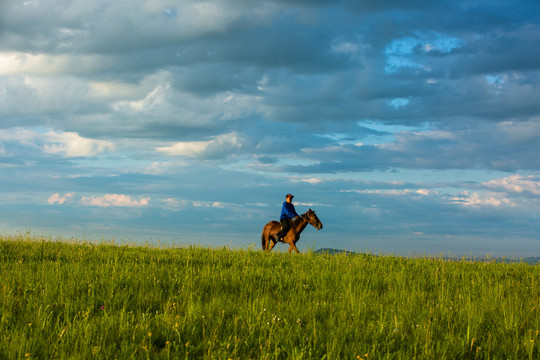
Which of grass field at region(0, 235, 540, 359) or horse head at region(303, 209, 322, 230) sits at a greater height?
horse head at region(303, 209, 322, 230)

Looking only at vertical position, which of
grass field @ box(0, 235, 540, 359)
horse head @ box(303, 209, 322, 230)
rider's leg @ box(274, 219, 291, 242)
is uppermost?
Answer: horse head @ box(303, 209, 322, 230)

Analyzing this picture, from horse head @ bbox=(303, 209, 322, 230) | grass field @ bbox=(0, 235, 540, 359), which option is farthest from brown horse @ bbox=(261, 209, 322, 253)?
grass field @ bbox=(0, 235, 540, 359)

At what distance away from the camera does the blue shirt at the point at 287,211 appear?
2100cm

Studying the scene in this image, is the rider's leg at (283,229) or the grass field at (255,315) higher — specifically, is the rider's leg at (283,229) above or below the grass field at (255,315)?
above

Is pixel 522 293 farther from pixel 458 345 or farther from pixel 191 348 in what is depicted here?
pixel 191 348

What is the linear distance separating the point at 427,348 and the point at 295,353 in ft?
6.24

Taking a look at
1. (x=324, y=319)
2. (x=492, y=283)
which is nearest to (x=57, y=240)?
(x=324, y=319)

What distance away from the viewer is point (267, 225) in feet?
75.2

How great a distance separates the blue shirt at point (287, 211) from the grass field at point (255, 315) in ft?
29.4

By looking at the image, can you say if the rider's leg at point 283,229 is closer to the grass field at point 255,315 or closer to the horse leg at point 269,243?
the horse leg at point 269,243

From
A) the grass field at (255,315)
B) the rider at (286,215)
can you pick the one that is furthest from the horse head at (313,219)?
the grass field at (255,315)

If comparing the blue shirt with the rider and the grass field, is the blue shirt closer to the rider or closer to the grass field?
the rider

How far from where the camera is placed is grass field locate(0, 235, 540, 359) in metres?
5.38

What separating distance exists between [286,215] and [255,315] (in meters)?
14.6
